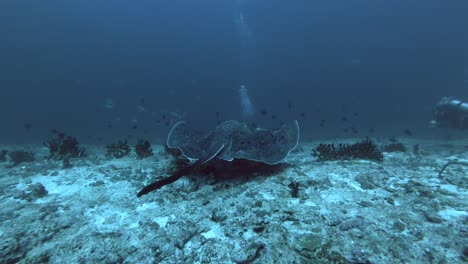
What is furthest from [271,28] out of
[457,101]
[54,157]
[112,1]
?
[54,157]

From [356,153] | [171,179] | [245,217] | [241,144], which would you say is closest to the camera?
[245,217]

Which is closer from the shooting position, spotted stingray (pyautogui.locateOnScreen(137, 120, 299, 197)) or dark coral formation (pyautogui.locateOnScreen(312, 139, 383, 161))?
spotted stingray (pyautogui.locateOnScreen(137, 120, 299, 197))

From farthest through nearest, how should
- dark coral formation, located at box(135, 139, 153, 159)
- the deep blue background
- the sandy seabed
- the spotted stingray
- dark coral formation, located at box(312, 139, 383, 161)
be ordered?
the deep blue background < dark coral formation, located at box(135, 139, 153, 159) < dark coral formation, located at box(312, 139, 383, 161) < the spotted stingray < the sandy seabed

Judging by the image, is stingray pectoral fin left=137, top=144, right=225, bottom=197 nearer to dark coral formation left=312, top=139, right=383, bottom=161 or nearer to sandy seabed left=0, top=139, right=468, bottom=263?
sandy seabed left=0, top=139, right=468, bottom=263

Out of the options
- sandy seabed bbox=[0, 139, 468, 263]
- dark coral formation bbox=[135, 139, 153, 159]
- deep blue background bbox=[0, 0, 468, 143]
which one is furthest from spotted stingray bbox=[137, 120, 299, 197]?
deep blue background bbox=[0, 0, 468, 143]

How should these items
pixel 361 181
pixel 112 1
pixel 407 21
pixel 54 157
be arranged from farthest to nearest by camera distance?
pixel 112 1, pixel 407 21, pixel 54 157, pixel 361 181

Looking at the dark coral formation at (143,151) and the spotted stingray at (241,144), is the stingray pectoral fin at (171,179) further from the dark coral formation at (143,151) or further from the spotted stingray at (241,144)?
the dark coral formation at (143,151)

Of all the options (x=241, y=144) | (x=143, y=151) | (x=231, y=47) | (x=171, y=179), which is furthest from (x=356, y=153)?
(x=231, y=47)

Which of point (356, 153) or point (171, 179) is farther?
point (356, 153)

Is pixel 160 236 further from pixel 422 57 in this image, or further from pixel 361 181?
pixel 422 57

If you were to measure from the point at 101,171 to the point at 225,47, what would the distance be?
113 m

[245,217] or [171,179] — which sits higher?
[171,179]

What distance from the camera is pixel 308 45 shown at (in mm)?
100000

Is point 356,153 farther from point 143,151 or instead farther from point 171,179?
point 143,151
